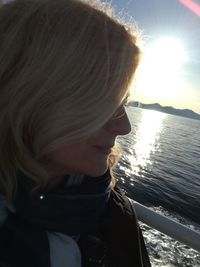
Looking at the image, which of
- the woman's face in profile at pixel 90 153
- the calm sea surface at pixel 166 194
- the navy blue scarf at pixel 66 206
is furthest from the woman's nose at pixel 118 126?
the calm sea surface at pixel 166 194

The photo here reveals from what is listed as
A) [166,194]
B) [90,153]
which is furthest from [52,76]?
[166,194]

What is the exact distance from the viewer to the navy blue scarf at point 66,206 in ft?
3.94

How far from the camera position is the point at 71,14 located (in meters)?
1.20

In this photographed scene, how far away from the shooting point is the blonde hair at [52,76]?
1.16 m

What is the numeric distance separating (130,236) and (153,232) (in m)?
8.86

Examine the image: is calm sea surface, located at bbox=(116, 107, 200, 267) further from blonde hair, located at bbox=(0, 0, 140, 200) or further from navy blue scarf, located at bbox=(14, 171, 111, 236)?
blonde hair, located at bbox=(0, 0, 140, 200)

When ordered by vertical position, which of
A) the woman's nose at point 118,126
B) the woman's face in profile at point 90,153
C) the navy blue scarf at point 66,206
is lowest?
the navy blue scarf at point 66,206

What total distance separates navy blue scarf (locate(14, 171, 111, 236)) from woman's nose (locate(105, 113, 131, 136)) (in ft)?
0.82

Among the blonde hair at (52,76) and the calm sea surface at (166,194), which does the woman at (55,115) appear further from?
the calm sea surface at (166,194)

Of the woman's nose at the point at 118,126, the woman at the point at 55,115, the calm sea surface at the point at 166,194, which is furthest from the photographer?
the calm sea surface at the point at 166,194

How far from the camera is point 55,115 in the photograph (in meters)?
1.17

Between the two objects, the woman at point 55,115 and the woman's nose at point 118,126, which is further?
the woman's nose at point 118,126

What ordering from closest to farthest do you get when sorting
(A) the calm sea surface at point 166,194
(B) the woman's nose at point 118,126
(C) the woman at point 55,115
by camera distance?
(C) the woman at point 55,115
(B) the woman's nose at point 118,126
(A) the calm sea surface at point 166,194

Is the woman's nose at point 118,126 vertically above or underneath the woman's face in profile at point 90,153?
above
